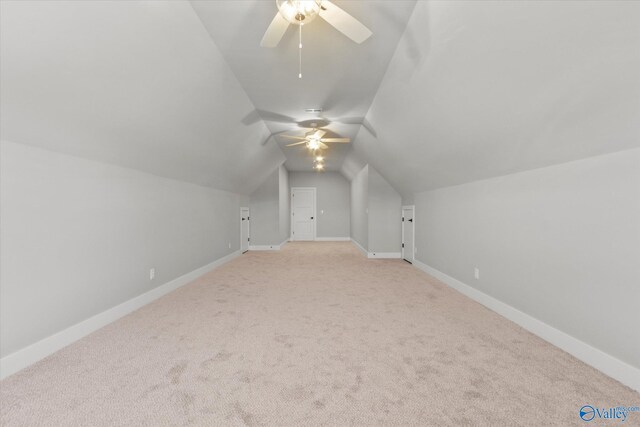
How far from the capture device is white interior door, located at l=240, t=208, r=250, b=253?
834cm

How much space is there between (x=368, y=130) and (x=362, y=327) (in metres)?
3.54

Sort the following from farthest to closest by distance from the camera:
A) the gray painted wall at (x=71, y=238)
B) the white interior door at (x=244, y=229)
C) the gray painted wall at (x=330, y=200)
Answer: the gray painted wall at (x=330, y=200), the white interior door at (x=244, y=229), the gray painted wall at (x=71, y=238)

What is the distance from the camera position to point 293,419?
62.6 inches

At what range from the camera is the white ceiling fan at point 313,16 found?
6.09ft

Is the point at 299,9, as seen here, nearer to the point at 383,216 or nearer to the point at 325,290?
the point at 325,290

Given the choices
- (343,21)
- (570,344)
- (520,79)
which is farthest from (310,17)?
(570,344)

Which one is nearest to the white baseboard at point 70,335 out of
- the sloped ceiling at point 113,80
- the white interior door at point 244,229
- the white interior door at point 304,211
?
the sloped ceiling at point 113,80

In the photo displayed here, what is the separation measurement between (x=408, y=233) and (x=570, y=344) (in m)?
4.52

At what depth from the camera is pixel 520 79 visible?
6.67 feet

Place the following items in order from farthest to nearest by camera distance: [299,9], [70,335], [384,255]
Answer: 1. [384,255]
2. [70,335]
3. [299,9]

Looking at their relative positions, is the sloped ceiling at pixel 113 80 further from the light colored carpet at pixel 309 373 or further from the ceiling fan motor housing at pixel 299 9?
the light colored carpet at pixel 309 373

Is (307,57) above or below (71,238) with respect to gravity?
above

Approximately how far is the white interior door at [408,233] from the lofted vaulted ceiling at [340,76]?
238 centimetres

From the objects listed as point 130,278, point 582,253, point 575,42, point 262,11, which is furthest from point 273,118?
point 582,253
